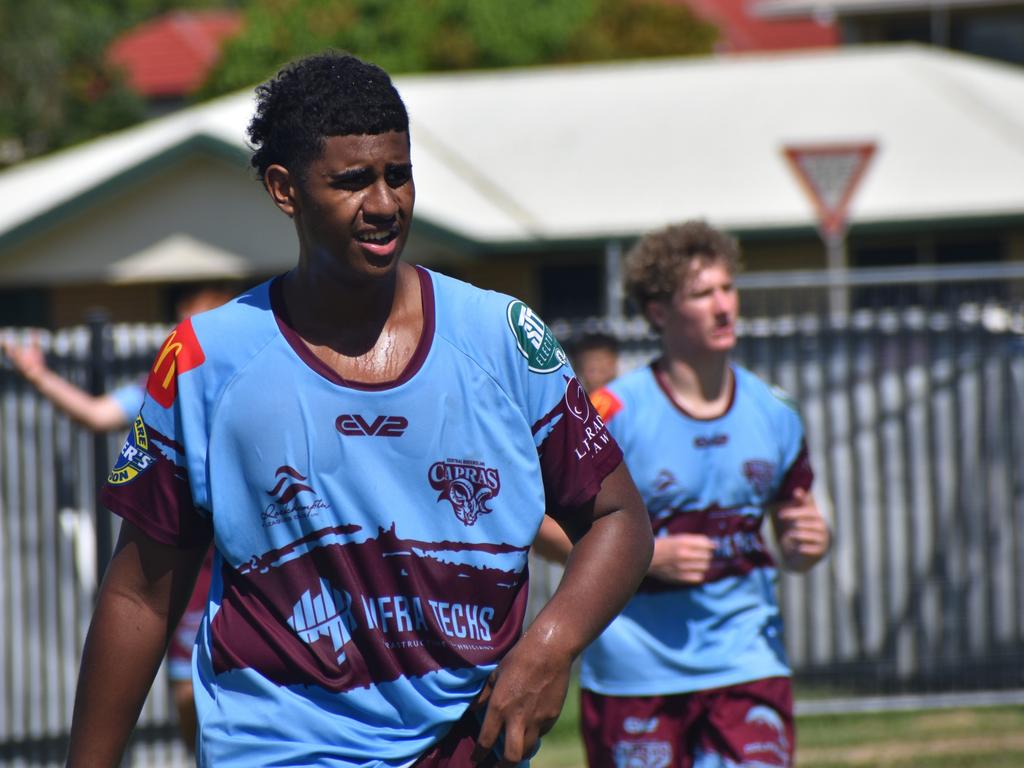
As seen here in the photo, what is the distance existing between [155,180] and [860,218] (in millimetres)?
8296

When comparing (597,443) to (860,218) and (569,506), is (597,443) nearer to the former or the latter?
(569,506)

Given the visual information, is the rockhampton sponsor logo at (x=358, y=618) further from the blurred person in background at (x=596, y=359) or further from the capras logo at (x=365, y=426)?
the blurred person in background at (x=596, y=359)

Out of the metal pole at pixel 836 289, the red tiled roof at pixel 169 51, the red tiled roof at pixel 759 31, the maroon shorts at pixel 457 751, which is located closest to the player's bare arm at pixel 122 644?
the maroon shorts at pixel 457 751

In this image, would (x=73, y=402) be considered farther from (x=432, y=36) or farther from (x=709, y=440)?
(x=432, y=36)

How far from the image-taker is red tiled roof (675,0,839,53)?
60375 millimetres

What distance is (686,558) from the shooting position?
5043 millimetres

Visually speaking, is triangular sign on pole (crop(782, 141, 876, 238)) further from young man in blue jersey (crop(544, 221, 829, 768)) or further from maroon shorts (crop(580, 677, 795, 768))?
maroon shorts (crop(580, 677, 795, 768))

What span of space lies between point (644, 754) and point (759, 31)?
60684mm

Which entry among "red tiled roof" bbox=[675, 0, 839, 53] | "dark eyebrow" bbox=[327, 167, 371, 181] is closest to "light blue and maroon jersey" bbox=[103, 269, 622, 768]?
"dark eyebrow" bbox=[327, 167, 371, 181]

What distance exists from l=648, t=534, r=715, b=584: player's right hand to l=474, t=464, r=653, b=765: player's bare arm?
2.04 meters

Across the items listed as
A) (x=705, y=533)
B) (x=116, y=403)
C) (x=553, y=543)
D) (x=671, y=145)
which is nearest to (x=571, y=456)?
(x=553, y=543)

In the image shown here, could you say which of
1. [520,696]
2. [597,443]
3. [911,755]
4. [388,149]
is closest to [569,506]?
[597,443]

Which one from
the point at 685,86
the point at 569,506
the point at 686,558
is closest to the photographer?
the point at 569,506

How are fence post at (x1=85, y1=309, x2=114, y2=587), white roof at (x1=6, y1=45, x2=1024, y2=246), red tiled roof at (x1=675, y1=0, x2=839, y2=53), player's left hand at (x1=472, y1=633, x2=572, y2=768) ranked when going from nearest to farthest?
player's left hand at (x1=472, y1=633, x2=572, y2=768) → fence post at (x1=85, y1=309, x2=114, y2=587) → white roof at (x1=6, y1=45, x2=1024, y2=246) → red tiled roof at (x1=675, y1=0, x2=839, y2=53)
